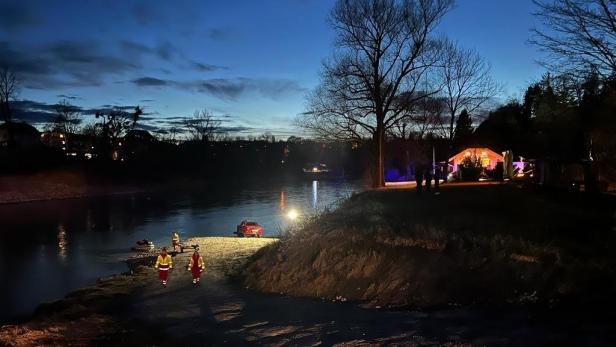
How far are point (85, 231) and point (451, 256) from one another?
129 ft

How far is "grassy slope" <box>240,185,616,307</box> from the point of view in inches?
487

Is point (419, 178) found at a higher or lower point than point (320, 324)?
higher

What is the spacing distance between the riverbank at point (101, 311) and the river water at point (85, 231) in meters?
2.74

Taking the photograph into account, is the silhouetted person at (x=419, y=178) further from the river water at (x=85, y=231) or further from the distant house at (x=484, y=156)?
the distant house at (x=484, y=156)

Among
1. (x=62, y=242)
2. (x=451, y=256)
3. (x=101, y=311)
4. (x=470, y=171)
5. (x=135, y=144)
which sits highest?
(x=135, y=144)

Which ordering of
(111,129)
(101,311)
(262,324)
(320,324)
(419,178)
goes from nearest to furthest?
(320,324) < (262,324) < (101,311) < (419,178) < (111,129)

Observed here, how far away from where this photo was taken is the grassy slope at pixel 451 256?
40.6 ft

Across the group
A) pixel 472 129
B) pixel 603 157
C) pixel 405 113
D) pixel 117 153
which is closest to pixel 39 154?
pixel 117 153

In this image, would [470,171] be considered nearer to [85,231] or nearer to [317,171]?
[85,231]

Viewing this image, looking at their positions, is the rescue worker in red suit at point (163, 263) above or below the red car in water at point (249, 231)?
above

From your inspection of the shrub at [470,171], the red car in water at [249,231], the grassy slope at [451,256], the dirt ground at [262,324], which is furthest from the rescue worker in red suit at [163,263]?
the shrub at [470,171]

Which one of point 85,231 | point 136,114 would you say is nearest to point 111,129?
point 136,114

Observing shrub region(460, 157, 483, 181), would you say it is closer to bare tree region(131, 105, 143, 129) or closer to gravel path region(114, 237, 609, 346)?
gravel path region(114, 237, 609, 346)

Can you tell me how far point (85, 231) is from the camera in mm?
46156
